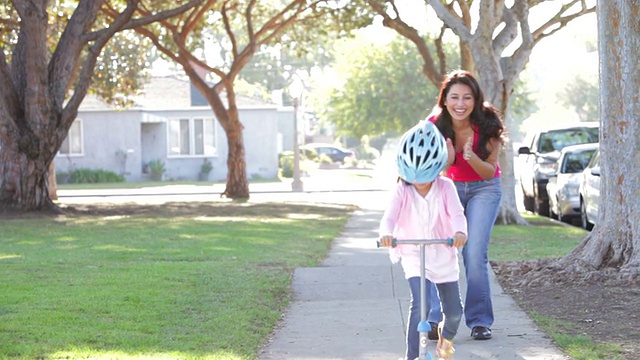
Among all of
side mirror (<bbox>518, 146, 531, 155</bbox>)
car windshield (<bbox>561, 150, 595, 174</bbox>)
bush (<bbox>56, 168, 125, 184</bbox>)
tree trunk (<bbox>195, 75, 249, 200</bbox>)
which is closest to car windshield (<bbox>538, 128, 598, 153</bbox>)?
side mirror (<bbox>518, 146, 531, 155</bbox>)

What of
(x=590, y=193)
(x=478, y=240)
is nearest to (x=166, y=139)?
(x=590, y=193)

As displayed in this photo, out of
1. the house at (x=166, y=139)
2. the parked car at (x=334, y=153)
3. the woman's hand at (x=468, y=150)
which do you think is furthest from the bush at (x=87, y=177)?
the woman's hand at (x=468, y=150)

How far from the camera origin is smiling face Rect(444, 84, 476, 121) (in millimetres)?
7703

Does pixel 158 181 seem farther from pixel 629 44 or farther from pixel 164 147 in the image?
pixel 629 44

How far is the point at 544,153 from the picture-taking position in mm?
23922

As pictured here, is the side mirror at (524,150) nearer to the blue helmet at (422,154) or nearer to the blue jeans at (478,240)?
the blue jeans at (478,240)

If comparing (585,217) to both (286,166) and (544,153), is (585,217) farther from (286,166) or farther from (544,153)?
(286,166)

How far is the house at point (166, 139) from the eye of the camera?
159 feet

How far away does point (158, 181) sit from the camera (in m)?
48.2

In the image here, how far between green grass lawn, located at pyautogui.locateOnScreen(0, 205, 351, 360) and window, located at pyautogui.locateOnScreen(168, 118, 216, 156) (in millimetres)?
29950

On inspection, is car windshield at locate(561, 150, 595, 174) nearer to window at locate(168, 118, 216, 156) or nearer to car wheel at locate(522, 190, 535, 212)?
car wheel at locate(522, 190, 535, 212)

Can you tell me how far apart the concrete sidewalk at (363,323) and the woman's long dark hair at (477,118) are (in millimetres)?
1356

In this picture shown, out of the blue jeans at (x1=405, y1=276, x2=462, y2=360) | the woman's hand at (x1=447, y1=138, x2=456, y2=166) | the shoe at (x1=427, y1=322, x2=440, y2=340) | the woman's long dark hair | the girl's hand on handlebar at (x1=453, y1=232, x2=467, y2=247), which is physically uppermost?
the woman's long dark hair

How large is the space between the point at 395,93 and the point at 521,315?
45.2 meters
